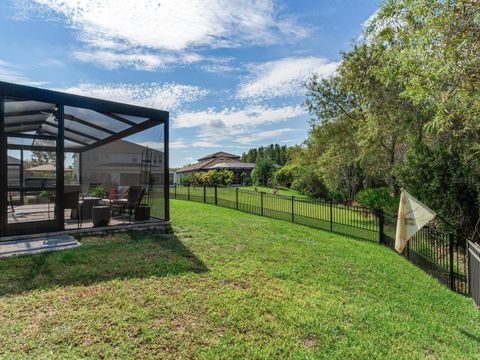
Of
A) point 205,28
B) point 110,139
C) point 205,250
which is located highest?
point 205,28

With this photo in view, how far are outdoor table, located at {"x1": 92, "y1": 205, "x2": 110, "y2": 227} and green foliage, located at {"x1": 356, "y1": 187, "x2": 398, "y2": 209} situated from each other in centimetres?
1063

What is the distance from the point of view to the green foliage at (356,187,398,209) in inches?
489

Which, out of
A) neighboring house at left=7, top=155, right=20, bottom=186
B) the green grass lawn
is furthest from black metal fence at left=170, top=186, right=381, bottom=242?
neighboring house at left=7, top=155, right=20, bottom=186

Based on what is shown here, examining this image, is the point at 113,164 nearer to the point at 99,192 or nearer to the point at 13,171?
the point at 99,192

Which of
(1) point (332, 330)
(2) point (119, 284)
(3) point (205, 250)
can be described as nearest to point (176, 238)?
(3) point (205, 250)

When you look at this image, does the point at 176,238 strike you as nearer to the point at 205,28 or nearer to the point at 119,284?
the point at 119,284

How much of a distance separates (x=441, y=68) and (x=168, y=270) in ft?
16.4

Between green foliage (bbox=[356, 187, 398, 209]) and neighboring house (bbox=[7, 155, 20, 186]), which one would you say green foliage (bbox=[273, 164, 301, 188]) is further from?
neighboring house (bbox=[7, 155, 20, 186])

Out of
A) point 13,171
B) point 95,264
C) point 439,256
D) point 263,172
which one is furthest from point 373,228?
point 263,172

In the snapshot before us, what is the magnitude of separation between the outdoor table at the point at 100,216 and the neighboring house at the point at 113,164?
57.5 inches

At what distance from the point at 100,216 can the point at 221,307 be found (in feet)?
15.4

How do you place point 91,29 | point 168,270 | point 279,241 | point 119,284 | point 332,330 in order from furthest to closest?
1. point 91,29
2. point 279,241
3. point 168,270
4. point 119,284
5. point 332,330

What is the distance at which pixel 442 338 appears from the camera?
305cm

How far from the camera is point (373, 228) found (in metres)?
8.34
